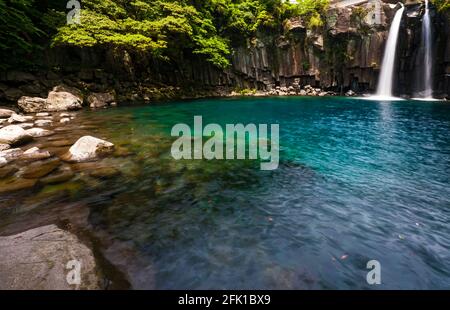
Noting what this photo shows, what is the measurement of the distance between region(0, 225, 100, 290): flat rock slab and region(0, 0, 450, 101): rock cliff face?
23.4 m

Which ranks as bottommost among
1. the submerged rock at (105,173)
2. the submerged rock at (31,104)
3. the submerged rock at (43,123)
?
the submerged rock at (105,173)

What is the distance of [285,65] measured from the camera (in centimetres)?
4784

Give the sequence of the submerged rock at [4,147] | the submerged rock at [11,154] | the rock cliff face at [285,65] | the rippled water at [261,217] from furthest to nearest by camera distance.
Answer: the rock cliff face at [285,65], the submerged rock at [4,147], the submerged rock at [11,154], the rippled water at [261,217]

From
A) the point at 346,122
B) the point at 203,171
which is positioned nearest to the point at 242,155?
the point at 203,171

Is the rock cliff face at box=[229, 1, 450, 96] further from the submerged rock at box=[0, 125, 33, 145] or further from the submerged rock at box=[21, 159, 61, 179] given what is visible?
the submerged rock at box=[21, 159, 61, 179]

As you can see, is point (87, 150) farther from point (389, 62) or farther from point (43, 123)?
point (389, 62)

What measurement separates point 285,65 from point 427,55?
813 inches

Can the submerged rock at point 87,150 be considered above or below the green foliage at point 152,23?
below

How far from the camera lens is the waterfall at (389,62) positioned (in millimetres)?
38312

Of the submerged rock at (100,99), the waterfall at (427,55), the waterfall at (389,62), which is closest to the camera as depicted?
the submerged rock at (100,99)

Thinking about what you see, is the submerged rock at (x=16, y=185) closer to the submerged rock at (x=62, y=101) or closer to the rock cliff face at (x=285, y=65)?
the submerged rock at (x=62, y=101)

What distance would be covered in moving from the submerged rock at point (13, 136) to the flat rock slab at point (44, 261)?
847cm

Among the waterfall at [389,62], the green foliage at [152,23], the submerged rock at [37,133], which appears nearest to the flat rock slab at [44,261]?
the submerged rock at [37,133]

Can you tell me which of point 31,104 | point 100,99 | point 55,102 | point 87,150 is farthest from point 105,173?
point 100,99
